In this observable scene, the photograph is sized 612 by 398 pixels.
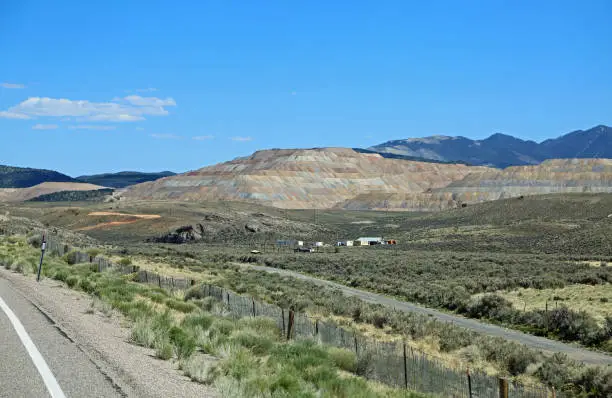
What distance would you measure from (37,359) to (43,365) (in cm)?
43

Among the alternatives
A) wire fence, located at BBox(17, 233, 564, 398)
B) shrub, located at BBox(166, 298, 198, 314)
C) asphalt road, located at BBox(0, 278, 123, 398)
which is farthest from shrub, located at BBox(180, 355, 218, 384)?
shrub, located at BBox(166, 298, 198, 314)

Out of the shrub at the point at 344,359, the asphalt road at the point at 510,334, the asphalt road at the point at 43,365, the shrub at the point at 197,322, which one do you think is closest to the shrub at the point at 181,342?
the shrub at the point at 197,322

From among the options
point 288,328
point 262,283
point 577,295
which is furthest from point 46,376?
point 577,295

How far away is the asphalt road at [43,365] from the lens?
31.0 ft

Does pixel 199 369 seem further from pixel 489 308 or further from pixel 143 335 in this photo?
pixel 489 308

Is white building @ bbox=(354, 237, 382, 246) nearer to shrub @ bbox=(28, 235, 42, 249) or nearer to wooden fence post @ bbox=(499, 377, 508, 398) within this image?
shrub @ bbox=(28, 235, 42, 249)

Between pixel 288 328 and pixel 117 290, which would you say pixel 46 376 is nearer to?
pixel 288 328

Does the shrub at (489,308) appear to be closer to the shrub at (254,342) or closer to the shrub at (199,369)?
the shrub at (254,342)

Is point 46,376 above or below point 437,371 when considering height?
above

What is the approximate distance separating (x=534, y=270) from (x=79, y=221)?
334 feet

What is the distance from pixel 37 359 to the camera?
1113 centimetres

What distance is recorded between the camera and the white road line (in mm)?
9421

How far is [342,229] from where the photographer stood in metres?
149

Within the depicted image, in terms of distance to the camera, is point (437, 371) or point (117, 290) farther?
point (117, 290)
